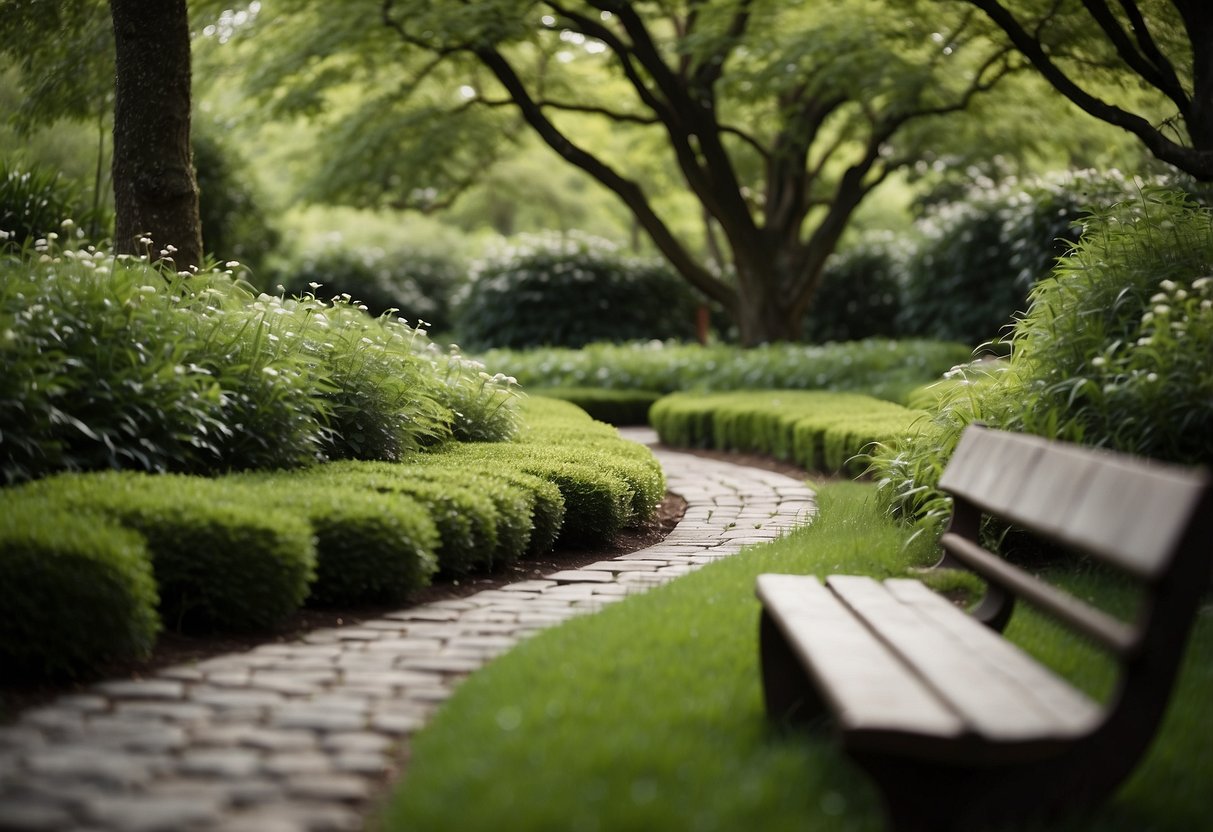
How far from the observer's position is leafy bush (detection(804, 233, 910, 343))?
2302 cm

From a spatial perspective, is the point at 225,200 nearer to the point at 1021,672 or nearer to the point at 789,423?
the point at 789,423

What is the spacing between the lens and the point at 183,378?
5.77 metres

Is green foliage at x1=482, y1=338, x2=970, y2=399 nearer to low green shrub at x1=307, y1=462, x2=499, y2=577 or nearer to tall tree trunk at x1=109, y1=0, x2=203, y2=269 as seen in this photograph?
tall tree trunk at x1=109, y1=0, x2=203, y2=269

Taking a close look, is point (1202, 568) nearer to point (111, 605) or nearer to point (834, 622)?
point (834, 622)

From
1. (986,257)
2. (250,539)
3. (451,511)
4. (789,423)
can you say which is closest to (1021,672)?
(250,539)

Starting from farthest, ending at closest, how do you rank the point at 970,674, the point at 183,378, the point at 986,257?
the point at 986,257, the point at 183,378, the point at 970,674

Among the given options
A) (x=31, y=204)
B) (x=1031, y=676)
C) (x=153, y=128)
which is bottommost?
(x=1031, y=676)

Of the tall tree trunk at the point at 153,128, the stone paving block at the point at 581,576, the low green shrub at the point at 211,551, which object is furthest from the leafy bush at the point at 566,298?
the low green shrub at the point at 211,551

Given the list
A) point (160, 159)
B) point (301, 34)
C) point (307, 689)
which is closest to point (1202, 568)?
point (307, 689)

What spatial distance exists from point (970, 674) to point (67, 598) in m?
2.87

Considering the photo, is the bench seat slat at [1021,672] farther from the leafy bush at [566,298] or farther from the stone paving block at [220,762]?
the leafy bush at [566,298]

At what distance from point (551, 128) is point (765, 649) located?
1338cm

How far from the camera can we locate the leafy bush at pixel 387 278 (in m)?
23.3

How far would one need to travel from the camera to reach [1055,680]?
9.61 feet
